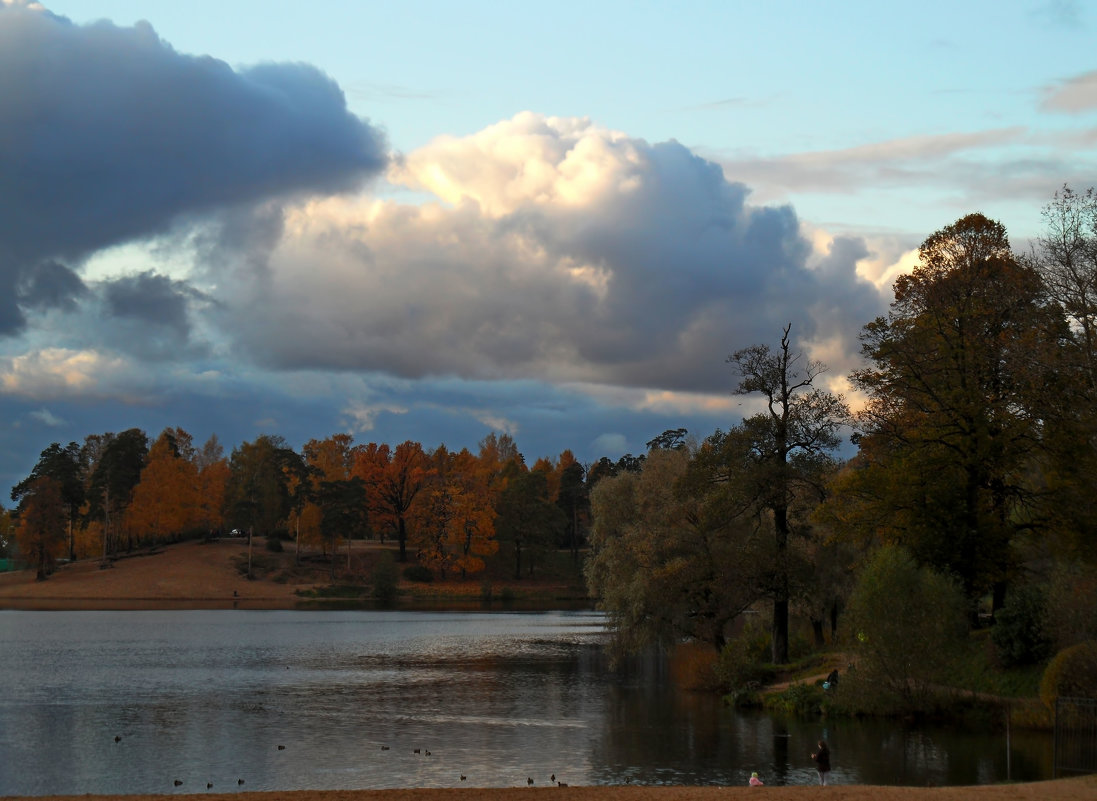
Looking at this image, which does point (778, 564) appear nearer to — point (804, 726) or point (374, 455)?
point (804, 726)

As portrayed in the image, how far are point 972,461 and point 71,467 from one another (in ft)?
458

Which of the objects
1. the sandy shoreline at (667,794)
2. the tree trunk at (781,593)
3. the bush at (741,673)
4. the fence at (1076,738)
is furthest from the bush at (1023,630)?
the sandy shoreline at (667,794)

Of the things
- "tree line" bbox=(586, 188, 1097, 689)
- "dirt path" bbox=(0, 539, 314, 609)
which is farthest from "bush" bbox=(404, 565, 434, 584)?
"tree line" bbox=(586, 188, 1097, 689)

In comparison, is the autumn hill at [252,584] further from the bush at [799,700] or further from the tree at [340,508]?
the bush at [799,700]

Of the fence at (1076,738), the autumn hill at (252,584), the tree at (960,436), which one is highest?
the tree at (960,436)

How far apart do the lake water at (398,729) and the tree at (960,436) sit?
10.2 m

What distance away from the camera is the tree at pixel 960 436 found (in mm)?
45000

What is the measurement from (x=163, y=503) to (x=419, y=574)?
37.3m

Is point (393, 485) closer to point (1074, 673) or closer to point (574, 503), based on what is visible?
point (574, 503)

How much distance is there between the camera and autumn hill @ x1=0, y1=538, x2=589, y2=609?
12319cm

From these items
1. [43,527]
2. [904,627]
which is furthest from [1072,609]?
[43,527]

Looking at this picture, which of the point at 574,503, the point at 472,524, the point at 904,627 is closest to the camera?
the point at 904,627

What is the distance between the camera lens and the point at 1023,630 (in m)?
40.5

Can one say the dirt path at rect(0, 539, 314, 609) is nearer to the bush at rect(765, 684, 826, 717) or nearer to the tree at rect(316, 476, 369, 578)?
the tree at rect(316, 476, 369, 578)
